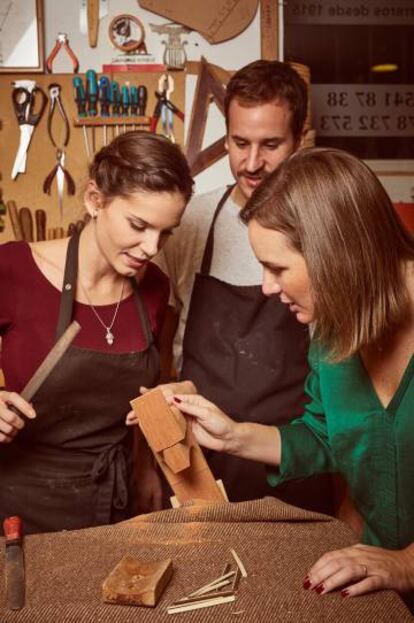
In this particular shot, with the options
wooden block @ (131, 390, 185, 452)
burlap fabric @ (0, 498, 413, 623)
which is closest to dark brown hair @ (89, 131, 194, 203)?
wooden block @ (131, 390, 185, 452)

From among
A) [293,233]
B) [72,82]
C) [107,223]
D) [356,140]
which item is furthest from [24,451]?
[356,140]

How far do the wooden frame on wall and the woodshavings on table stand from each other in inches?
106

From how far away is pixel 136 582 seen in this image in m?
1.19

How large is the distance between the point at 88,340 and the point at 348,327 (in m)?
0.87

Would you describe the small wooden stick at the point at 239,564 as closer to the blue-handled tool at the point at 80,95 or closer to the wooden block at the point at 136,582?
the wooden block at the point at 136,582

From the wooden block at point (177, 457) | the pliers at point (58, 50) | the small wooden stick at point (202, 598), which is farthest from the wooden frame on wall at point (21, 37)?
the small wooden stick at point (202, 598)

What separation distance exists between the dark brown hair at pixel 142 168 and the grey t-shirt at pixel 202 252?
54cm

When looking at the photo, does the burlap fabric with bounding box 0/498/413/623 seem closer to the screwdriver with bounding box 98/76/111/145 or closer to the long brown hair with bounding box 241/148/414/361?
the long brown hair with bounding box 241/148/414/361

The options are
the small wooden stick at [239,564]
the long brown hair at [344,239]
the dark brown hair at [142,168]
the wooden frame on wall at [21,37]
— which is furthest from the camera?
the wooden frame on wall at [21,37]

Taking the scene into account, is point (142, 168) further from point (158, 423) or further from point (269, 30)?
point (269, 30)

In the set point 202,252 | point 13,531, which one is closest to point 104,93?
point 202,252

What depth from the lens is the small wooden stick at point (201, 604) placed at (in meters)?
1.16

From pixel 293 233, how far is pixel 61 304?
833 millimetres

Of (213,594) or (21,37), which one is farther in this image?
(21,37)
